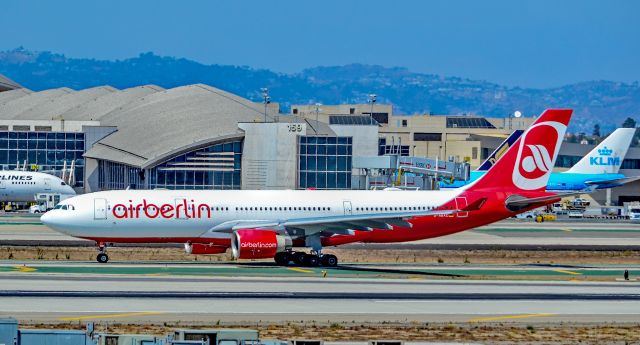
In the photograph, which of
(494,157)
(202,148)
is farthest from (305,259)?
(202,148)

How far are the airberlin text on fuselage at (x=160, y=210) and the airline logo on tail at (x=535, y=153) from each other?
17794 mm

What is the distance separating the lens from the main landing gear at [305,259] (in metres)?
60.5

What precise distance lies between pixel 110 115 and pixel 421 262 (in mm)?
99225

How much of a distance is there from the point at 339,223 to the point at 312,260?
252 cm

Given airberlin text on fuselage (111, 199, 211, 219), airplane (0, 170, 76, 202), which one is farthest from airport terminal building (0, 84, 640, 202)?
airberlin text on fuselage (111, 199, 211, 219)

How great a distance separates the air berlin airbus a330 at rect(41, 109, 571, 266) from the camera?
59.3 m

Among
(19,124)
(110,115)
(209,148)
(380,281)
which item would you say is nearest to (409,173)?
(209,148)

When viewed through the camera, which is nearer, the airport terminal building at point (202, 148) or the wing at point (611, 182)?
the wing at point (611, 182)

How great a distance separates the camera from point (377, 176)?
12962cm

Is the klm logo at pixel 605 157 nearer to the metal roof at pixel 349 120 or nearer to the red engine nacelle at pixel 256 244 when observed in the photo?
the metal roof at pixel 349 120

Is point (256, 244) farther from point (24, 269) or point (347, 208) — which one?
point (24, 269)

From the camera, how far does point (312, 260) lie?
6059cm

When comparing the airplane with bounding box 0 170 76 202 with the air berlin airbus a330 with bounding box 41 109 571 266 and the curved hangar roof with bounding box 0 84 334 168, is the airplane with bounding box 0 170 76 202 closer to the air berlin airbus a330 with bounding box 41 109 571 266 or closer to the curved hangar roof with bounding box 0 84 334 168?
the curved hangar roof with bounding box 0 84 334 168

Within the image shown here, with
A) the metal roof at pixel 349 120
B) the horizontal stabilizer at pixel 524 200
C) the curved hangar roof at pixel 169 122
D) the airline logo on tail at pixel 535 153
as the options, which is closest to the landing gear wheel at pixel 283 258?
the horizontal stabilizer at pixel 524 200
